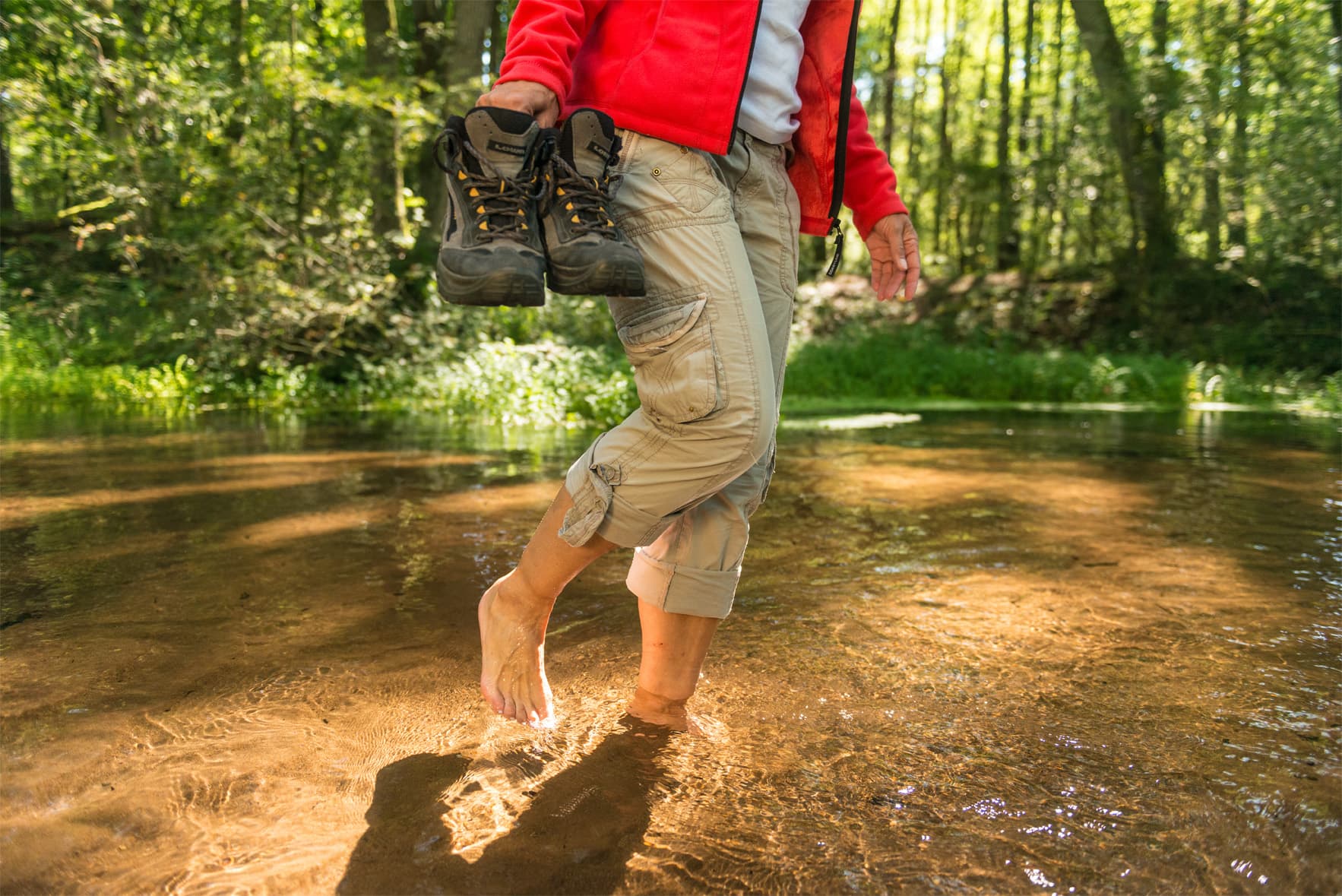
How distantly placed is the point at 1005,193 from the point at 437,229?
12.5 meters

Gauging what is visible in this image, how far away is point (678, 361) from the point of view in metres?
1.80

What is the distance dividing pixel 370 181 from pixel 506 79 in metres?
10.6

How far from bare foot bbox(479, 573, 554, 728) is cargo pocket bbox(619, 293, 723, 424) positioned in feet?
1.54

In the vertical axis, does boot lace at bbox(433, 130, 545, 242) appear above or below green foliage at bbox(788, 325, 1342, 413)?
above

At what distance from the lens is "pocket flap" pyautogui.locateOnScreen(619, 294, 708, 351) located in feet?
5.87

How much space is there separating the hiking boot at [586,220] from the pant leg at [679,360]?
0.08 metres

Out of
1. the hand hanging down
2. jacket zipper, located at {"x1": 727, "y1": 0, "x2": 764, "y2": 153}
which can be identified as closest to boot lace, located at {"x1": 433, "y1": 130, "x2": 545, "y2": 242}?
jacket zipper, located at {"x1": 727, "y1": 0, "x2": 764, "y2": 153}

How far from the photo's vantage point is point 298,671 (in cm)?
222

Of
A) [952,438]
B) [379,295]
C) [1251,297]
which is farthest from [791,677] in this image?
[1251,297]

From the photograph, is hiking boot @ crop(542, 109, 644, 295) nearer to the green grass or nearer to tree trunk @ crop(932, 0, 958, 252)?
the green grass

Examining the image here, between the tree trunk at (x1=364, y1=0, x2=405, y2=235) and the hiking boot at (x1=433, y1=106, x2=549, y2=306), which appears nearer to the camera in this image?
the hiking boot at (x1=433, y1=106, x2=549, y2=306)

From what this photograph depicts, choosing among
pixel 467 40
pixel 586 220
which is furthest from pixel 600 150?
pixel 467 40

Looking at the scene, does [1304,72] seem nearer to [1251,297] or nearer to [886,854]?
[1251,297]

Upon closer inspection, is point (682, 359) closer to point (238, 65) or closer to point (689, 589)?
point (689, 589)
